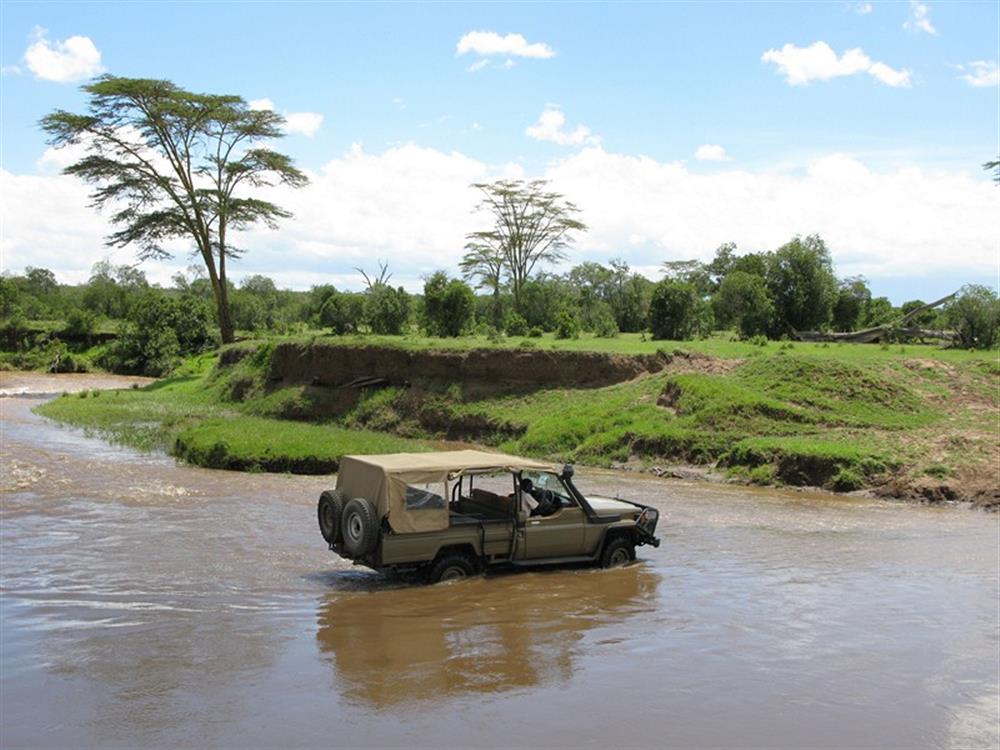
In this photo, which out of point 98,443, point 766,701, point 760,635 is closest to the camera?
point 766,701

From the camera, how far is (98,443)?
98.2 feet

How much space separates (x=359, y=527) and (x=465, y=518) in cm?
157

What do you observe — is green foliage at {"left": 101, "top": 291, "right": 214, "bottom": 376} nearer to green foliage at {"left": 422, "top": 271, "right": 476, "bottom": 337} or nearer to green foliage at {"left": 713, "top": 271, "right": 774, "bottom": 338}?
green foliage at {"left": 422, "top": 271, "right": 476, "bottom": 337}

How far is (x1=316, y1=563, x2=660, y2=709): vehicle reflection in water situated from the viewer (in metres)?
9.70

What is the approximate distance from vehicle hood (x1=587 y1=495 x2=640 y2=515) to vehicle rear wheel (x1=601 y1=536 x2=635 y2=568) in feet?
1.35

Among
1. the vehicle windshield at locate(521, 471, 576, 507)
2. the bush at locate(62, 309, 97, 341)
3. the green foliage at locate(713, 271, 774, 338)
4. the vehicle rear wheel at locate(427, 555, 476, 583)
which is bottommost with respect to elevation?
the vehicle rear wheel at locate(427, 555, 476, 583)

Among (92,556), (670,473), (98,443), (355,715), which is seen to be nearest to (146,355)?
(98,443)

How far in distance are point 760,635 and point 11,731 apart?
26.3ft

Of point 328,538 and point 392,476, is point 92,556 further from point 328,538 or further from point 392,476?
point 392,476

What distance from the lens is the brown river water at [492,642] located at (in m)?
8.67

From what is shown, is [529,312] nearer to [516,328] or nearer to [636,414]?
[516,328]

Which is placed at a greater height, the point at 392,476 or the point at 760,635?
the point at 392,476

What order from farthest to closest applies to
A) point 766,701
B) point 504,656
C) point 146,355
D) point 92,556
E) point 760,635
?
point 146,355 → point 92,556 → point 760,635 → point 504,656 → point 766,701

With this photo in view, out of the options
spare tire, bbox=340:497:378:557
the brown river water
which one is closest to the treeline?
the brown river water
